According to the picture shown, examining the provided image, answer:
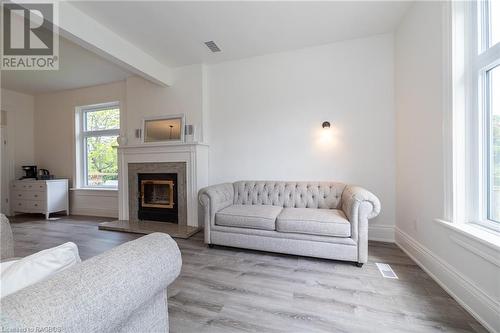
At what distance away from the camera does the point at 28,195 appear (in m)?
4.45

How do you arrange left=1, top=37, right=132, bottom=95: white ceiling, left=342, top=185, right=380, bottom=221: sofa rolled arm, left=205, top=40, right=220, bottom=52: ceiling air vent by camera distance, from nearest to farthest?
left=342, top=185, right=380, bottom=221: sofa rolled arm, left=205, top=40, right=220, bottom=52: ceiling air vent, left=1, top=37, right=132, bottom=95: white ceiling

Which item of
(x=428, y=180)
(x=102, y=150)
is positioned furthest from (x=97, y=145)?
(x=428, y=180)

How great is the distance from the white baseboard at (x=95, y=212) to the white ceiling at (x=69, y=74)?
2691 mm

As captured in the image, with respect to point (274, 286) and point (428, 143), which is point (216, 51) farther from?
point (274, 286)

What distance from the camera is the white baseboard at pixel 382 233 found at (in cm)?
283

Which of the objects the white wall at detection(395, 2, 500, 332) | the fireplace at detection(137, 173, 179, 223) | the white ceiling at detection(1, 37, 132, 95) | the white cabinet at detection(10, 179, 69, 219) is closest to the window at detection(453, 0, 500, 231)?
the white wall at detection(395, 2, 500, 332)

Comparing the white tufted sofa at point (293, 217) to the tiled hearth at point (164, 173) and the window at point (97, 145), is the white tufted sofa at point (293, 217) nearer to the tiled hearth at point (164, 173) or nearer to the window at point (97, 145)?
the tiled hearth at point (164, 173)

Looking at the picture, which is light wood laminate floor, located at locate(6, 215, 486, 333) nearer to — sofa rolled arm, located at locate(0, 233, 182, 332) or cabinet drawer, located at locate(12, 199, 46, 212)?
sofa rolled arm, located at locate(0, 233, 182, 332)

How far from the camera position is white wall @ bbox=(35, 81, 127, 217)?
4.45m

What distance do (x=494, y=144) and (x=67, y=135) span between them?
269 inches

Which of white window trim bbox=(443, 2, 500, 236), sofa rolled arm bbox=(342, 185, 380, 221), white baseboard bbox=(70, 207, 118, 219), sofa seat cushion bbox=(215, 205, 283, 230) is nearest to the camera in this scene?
white window trim bbox=(443, 2, 500, 236)

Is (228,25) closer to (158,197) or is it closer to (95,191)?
(158,197)

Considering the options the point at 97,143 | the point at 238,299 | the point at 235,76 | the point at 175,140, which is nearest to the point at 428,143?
the point at 238,299

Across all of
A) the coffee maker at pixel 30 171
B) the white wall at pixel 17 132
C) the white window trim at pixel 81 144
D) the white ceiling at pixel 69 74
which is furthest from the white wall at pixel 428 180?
the white wall at pixel 17 132
